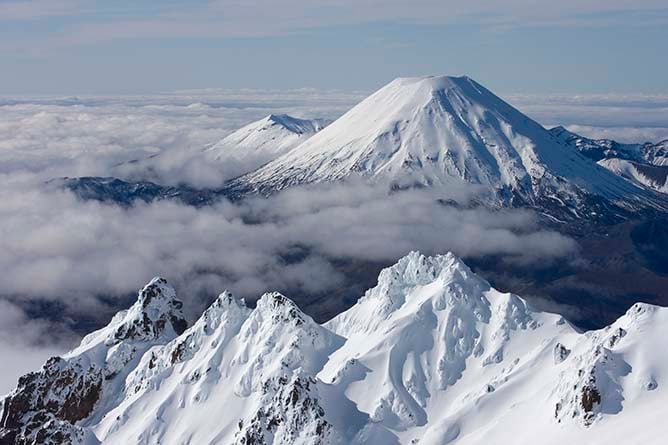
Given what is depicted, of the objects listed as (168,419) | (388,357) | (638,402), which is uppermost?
(638,402)

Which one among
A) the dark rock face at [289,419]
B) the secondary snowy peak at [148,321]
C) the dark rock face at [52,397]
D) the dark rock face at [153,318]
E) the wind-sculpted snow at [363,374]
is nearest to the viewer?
the wind-sculpted snow at [363,374]

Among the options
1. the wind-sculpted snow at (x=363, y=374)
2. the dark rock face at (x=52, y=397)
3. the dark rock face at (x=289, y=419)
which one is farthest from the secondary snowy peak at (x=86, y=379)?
the dark rock face at (x=289, y=419)

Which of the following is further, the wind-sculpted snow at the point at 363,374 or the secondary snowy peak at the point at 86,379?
Result: the secondary snowy peak at the point at 86,379

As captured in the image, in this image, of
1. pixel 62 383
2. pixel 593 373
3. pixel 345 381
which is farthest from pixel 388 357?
pixel 62 383

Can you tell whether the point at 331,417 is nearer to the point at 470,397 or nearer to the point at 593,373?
the point at 470,397

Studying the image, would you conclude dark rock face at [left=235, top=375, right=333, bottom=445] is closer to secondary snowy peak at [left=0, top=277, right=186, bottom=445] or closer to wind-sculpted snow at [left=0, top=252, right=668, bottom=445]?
wind-sculpted snow at [left=0, top=252, right=668, bottom=445]

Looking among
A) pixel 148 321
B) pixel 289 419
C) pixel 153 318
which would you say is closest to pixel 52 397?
pixel 148 321

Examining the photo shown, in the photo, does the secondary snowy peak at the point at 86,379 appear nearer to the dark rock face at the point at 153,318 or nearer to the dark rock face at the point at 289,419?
the dark rock face at the point at 153,318

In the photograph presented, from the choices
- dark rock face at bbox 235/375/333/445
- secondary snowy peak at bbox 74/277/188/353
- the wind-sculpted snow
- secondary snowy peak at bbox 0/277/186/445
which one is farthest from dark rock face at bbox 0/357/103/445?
dark rock face at bbox 235/375/333/445
